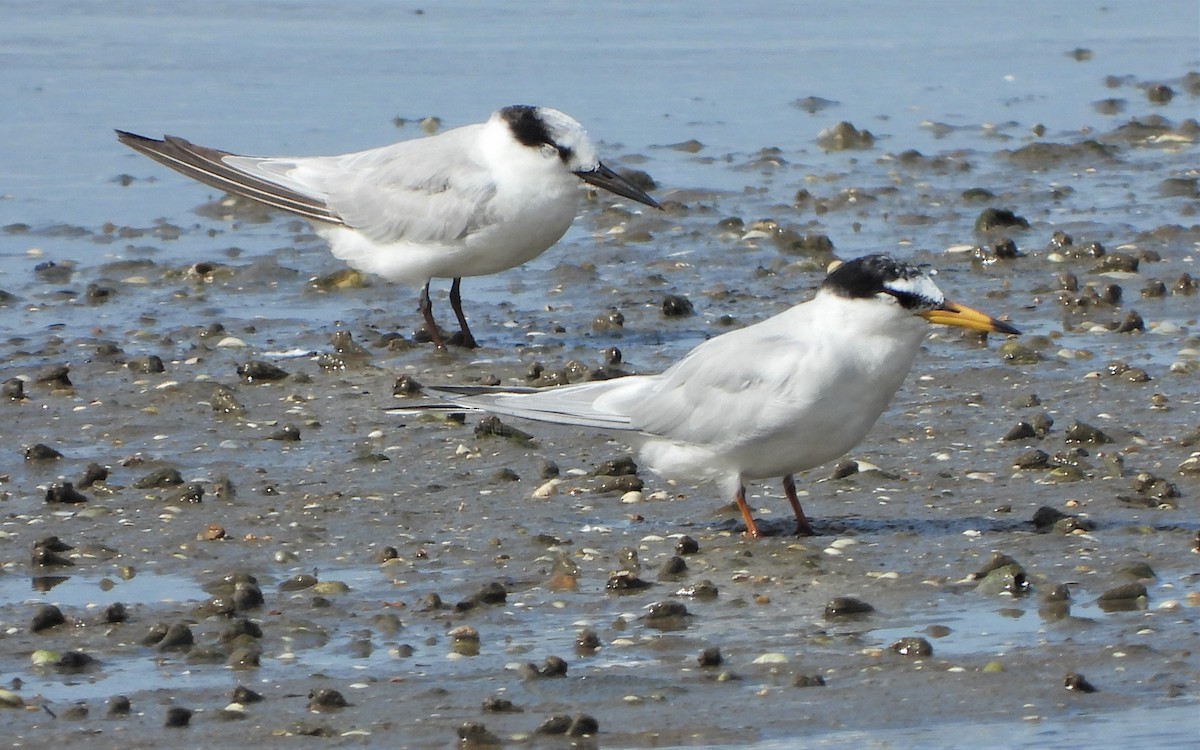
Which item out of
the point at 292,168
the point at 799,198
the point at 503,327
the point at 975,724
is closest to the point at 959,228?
the point at 799,198

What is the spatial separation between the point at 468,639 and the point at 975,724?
1.21 m

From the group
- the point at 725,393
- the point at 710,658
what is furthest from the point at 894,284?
the point at 710,658

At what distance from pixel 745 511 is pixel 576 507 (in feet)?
1.79

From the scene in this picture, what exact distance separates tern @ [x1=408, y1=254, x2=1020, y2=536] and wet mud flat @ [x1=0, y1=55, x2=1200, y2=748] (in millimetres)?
228

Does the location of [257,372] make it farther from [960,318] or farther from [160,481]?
[960,318]

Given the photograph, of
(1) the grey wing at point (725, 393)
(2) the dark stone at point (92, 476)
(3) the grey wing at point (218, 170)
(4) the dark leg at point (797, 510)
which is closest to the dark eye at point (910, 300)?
(1) the grey wing at point (725, 393)

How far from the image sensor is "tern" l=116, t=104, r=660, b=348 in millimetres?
8078

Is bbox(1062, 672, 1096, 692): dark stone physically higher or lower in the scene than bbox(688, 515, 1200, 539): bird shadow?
higher

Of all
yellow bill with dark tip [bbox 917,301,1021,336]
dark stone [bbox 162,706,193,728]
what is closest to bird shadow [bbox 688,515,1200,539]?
yellow bill with dark tip [bbox 917,301,1021,336]

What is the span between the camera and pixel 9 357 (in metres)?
7.88

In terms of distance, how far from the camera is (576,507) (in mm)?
6031

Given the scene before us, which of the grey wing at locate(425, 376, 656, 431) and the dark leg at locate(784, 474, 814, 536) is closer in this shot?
the dark leg at locate(784, 474, 814, 536)

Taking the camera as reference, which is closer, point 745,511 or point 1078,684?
point 1078,684

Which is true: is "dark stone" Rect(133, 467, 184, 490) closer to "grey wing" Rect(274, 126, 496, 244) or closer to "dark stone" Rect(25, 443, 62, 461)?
"dark stone" Rect(25, 443, 62, 461)
